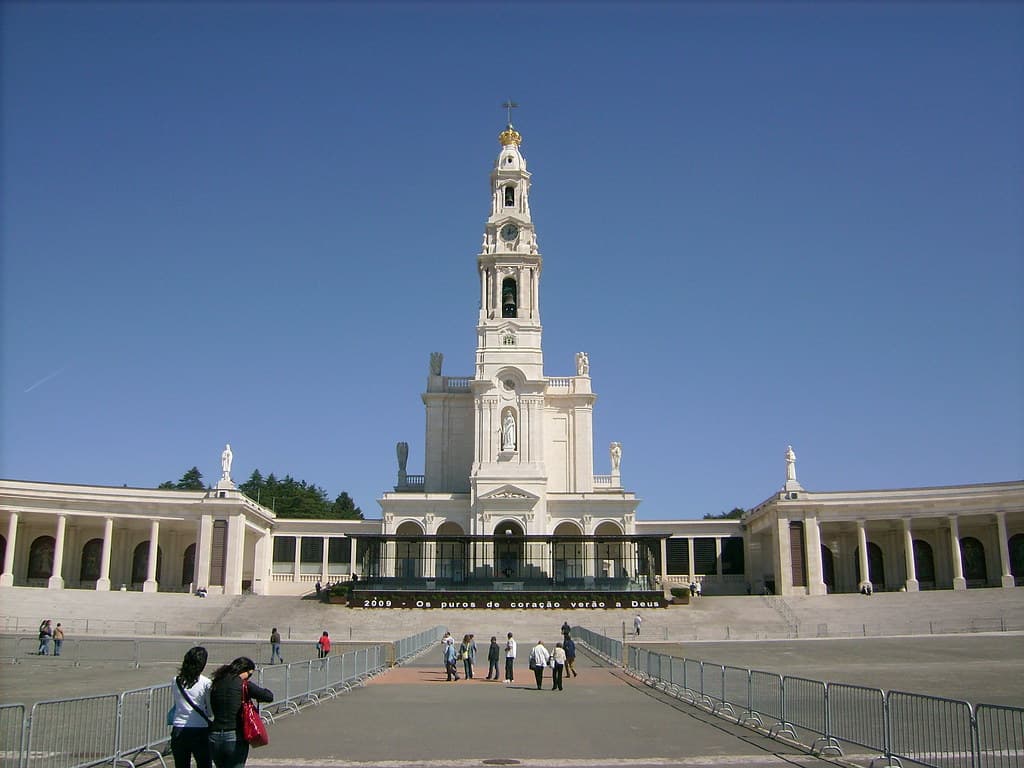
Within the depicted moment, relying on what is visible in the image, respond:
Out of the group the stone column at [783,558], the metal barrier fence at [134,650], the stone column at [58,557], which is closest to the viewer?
the metal barrier fence at [134,650]

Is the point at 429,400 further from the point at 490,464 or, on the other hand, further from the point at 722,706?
the point at 722,706

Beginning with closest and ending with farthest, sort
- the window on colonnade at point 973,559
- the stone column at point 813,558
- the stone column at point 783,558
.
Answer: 1. the stone column at point 813,558
2. the stone column at point 783,558
3. the window on colonnade at point 973,559

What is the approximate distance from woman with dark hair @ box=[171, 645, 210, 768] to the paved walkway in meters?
4.25

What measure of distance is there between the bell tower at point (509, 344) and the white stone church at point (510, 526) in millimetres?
145

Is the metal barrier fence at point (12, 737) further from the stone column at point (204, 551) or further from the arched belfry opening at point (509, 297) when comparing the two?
the arched belfry opening at point (509, 297)

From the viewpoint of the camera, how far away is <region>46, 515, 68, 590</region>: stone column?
67562mm

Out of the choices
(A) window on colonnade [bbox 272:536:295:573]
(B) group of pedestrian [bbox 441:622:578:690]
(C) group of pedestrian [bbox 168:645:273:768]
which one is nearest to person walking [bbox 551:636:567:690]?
(B) group of pedestrian [bbox 441:622:578:690]

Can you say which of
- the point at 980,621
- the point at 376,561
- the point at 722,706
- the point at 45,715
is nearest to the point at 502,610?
the point at 376,561

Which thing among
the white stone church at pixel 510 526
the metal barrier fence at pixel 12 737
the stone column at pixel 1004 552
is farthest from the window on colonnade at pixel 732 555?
the metal barrier fence at pixel 12 737

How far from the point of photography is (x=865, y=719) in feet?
54.9

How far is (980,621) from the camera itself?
56500 mm

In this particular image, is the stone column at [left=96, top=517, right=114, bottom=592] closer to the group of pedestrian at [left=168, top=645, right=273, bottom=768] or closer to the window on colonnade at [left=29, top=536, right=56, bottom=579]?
the window on colonnade at [left=29, top=536, right=56, bottom=579]

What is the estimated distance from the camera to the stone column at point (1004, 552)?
66.1 m

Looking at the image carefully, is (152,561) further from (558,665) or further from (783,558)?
(558,665)
